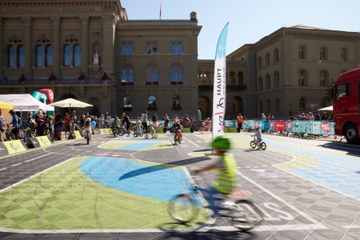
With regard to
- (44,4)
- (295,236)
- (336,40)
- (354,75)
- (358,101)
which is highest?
(44,4)

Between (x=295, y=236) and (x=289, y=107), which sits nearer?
(x=295, y=236)

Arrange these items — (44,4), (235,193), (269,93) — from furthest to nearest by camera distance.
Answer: (269,93) < (44,4) < (235,193)

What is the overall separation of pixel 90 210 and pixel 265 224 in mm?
3645

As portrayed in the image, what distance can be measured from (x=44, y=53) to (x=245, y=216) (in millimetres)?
50031

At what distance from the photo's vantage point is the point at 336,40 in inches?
2180

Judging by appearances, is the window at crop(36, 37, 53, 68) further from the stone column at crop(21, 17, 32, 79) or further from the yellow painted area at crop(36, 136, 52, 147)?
the yellow painted area at crop(36, 136, 52, 147)

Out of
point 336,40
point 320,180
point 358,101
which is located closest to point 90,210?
point 320,180

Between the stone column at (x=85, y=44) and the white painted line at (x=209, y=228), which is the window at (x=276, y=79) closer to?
the stone column at (x=85, y=44)

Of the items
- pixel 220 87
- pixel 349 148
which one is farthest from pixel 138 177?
pixel 349 148

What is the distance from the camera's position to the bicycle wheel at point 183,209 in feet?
19.4

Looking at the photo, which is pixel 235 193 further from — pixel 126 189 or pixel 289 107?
pixel 289 107

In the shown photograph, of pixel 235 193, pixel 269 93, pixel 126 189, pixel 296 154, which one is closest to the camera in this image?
pixel 235 193

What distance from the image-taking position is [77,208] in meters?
6.96

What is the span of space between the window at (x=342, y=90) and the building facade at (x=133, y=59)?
32140 millimetres
